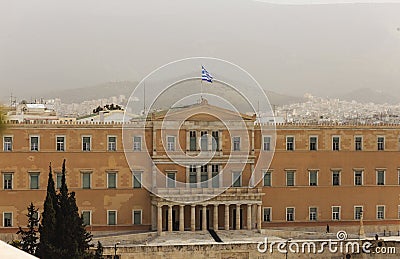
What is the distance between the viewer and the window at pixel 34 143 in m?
31.2

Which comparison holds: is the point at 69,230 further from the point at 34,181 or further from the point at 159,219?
the point at 34,181

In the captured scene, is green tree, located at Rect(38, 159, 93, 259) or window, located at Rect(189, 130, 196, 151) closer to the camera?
green tree, located at Rect(38, 159, 93, 259)

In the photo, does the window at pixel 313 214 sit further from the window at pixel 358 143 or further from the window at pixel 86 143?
the window at pixel 86 143

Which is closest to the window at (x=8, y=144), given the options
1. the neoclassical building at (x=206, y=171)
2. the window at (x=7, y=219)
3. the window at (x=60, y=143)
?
the neoclassical building at (x=206, y=171)

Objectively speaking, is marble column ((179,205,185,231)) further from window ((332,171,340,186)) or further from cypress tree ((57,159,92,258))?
cypress tree ((57,159,92,258))

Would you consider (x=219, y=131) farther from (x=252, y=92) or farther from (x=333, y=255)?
(x=252, y=92)

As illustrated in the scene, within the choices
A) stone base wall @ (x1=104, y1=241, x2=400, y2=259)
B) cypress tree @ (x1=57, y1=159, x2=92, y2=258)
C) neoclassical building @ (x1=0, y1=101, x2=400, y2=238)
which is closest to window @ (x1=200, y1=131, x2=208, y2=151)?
neoclassical building @ (x1=0, y1=101, x2=400, y2=238)

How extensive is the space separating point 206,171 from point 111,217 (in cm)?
483

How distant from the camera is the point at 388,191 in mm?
33812

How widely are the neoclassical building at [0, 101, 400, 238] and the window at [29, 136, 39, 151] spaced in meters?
0.06

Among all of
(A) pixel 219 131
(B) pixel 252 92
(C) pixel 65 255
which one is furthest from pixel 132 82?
(C) pixel 65 255

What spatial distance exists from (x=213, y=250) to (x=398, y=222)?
39.8 feet

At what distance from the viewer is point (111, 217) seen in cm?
3183

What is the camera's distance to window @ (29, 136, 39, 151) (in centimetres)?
3120
